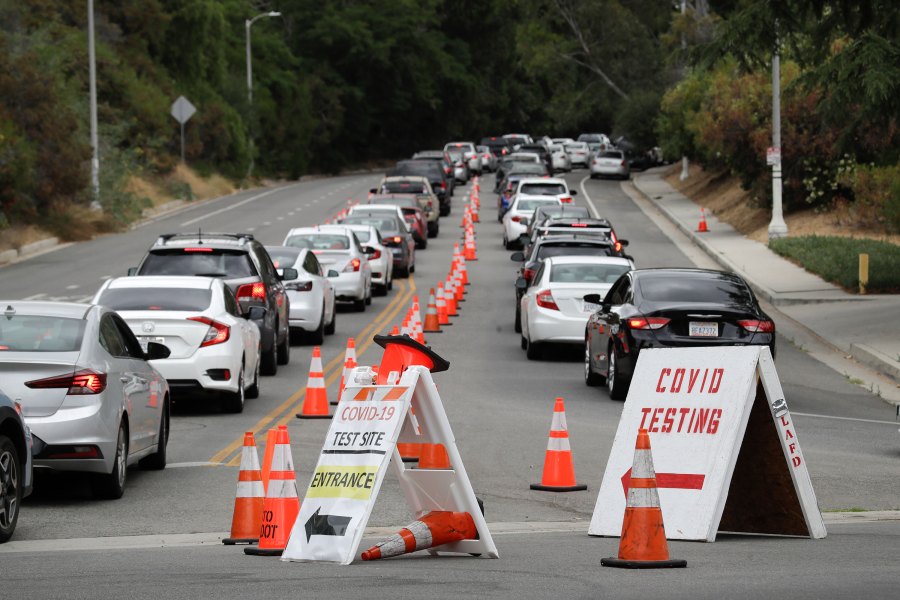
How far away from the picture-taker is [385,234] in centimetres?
3716

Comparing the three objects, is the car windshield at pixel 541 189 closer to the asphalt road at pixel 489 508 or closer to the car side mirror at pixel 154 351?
the asphalt road at pixel 489 508

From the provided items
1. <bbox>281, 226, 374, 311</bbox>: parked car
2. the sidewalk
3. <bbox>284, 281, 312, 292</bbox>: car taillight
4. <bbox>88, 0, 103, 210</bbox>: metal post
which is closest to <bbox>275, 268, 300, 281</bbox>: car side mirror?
<bbox>284, 281, 312, 292</bbox>: car taillight

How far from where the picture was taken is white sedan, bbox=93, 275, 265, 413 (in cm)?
1703

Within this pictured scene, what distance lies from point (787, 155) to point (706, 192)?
16.2m

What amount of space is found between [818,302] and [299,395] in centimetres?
1458

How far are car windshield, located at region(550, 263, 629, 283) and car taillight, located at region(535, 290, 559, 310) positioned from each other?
0.37 metres

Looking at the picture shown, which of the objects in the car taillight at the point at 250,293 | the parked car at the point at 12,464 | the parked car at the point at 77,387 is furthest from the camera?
the car taillight at the point at 250,293

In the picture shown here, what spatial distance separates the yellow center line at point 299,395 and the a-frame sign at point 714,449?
497 centimetres

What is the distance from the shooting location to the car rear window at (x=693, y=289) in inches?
730

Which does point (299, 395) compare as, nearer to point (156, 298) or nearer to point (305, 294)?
point (156, 298)

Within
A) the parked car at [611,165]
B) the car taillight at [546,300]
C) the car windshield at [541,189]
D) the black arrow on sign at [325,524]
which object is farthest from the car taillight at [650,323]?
the parked car at [611,165]

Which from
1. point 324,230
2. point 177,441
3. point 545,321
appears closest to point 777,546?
point 177,441

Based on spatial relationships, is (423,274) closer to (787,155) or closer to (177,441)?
(787,155)

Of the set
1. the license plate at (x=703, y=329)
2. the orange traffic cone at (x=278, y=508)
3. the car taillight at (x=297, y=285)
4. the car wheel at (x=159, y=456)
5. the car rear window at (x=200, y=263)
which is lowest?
the car taillight at (x=297, y=285)
